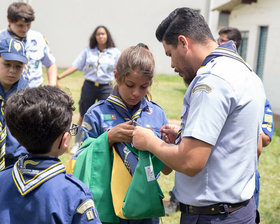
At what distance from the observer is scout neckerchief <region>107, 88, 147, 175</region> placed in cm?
227

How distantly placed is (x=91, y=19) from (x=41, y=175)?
70.6ft

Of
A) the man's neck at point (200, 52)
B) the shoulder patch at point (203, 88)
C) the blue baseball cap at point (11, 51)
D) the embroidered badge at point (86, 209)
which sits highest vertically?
the man's neck at point (200, 52)

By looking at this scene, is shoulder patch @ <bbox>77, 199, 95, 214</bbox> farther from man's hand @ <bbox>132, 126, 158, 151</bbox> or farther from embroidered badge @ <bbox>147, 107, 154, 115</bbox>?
embroidered badge @ <bbox>147, 107, 154, 115</bbox>

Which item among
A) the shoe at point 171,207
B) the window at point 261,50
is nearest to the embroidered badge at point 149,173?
the shoe at point 171,207

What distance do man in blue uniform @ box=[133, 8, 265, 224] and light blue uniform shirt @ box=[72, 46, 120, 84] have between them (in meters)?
4.84

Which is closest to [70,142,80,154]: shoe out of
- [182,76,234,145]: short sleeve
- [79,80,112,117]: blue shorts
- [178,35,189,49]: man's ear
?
[79,80,112,117]: blue shorts

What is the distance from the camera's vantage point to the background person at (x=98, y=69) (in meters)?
6.90

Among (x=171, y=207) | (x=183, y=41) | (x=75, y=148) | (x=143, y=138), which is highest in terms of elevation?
(x=183, y=41)

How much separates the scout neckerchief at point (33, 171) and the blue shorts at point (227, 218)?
0.73m

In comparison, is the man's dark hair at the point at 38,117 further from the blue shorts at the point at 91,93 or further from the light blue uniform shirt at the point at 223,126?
the blue shorts at the point at 91,93

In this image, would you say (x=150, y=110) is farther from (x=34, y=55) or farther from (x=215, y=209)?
(x=34, y=55)

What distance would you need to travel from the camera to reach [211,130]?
1.72 m

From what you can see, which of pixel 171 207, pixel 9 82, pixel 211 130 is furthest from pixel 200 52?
pixel 171 207

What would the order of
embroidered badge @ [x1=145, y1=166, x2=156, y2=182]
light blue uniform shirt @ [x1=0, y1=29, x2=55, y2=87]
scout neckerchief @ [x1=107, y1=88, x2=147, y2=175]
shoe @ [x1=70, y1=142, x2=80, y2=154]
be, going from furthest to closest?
shoe @ [x1=70, y1=142, x2=80, y2=154], light blue uniform shirt @ [x1=0, y1=29, x2=55, y2=87], scout neckerchief @ [x1=107, y1=88, x2=147, y2=175], embroidered badge @ [x1=145, y1=166, x2=156, y2=182]
